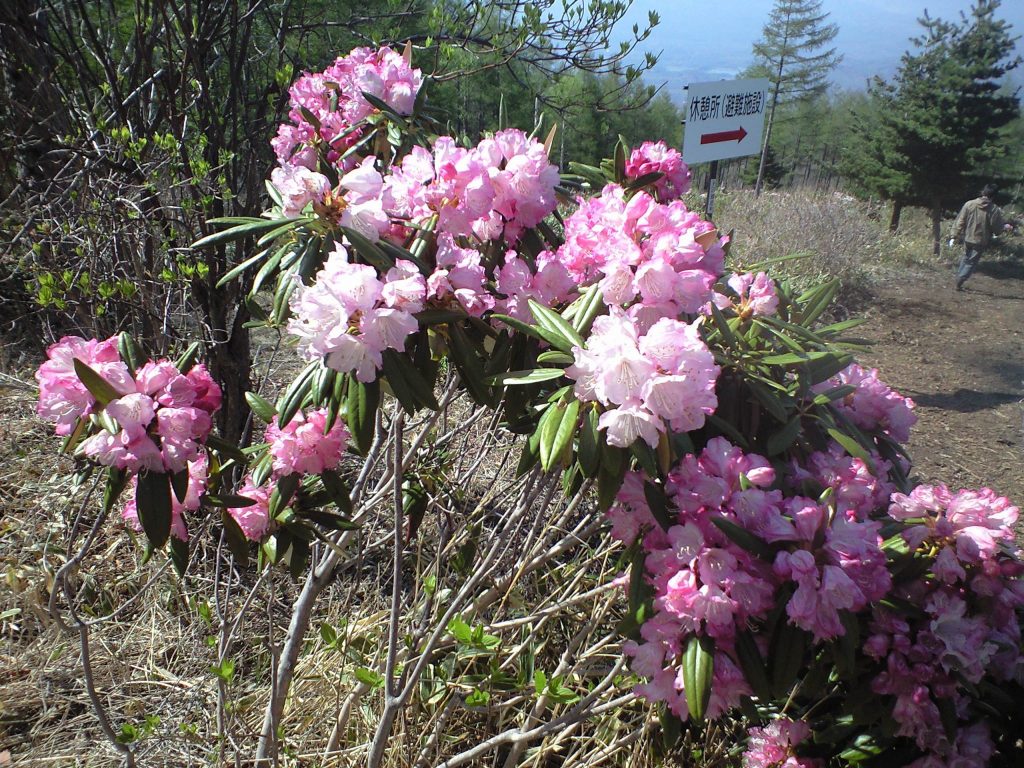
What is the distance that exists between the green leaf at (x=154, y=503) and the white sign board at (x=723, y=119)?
14.3ft

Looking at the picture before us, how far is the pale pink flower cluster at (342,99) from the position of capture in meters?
1.78

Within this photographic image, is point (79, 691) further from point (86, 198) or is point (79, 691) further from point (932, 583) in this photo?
point (932, 583)

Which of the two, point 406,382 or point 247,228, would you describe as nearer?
point 406,382

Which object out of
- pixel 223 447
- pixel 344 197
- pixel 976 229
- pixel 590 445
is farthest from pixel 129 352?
pixel 976 229

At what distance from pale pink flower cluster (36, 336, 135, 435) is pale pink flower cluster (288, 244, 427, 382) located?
0.31 meters

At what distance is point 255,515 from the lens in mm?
1510

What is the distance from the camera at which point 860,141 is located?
19.7m

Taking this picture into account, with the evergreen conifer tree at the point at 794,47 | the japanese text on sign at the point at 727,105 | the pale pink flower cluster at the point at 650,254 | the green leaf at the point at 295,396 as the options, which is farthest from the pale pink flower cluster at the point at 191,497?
A: the evergreen conifer tree at the point at 794,47

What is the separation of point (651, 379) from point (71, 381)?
917mm

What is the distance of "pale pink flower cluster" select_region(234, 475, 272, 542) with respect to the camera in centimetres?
151

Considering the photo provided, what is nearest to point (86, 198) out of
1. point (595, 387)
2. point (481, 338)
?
point (481, 338)

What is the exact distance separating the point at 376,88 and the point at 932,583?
64.0 inches

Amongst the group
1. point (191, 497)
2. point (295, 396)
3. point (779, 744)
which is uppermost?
point (295, 396)

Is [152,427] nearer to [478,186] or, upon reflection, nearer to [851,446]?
[478,186]
